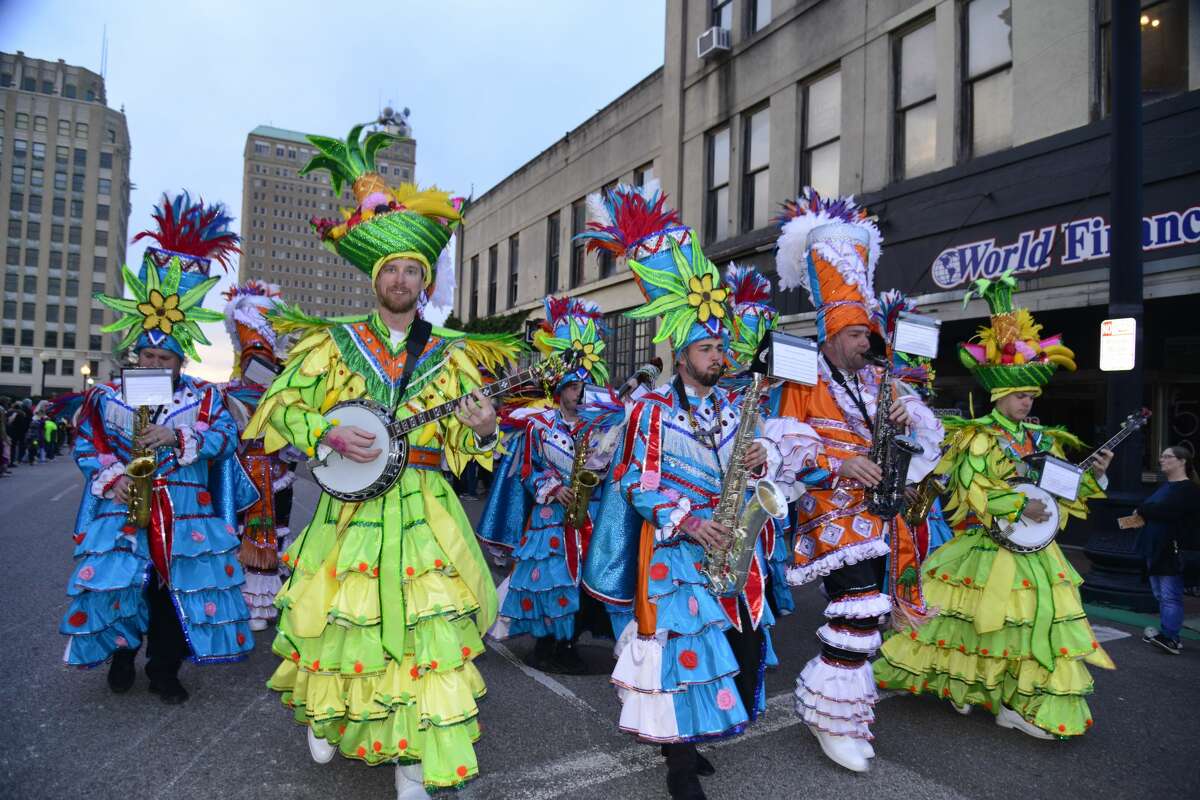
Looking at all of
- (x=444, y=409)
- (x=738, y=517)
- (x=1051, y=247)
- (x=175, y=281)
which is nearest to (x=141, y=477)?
Result: (x=175, y=281)

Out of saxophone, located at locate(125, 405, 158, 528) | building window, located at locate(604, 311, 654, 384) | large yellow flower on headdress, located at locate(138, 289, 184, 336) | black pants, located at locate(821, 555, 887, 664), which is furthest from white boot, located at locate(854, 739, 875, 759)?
building window, located at locate(604, 311, 654, 384)

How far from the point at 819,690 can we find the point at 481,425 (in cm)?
218

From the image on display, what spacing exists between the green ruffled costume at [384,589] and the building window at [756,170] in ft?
43.1

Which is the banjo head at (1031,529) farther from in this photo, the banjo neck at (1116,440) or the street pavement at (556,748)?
the street pavement at (556,748)

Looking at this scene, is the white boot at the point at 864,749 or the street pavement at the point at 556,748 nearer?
the street pavement at the point at 556,748

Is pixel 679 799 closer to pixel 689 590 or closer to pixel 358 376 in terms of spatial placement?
pixel 689 590

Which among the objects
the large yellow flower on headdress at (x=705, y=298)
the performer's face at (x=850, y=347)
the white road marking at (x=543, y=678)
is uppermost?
the large yellow flower on headdress at (x=705, y=298)

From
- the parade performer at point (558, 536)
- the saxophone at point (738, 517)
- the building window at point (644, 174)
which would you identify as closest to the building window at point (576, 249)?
the building window at point (644, 174)

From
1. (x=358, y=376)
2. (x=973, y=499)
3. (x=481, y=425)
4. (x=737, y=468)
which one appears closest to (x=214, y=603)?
(x=358, y=376)

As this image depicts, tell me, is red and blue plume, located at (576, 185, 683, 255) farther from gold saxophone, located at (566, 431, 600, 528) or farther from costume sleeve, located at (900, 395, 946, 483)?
gold saxophone, located at (566, 431, 600, 528)

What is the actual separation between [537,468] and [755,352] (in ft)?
6.43

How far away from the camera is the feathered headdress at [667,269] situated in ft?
12.1

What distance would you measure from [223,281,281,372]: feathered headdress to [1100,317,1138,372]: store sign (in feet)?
25.6

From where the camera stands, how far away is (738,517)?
348cm
